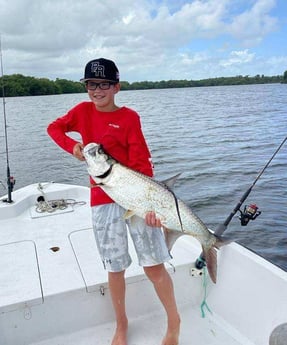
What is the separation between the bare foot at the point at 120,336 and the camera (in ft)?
10.3

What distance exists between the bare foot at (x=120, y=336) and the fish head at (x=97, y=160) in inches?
55.3

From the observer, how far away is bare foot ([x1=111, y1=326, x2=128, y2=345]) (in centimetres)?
314

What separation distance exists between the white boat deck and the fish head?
1.29m

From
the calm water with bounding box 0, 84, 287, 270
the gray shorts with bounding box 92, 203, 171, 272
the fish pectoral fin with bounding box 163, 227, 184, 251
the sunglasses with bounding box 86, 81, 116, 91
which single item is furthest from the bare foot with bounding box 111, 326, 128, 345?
the calm water with bounding box 0, 84, 287, 270

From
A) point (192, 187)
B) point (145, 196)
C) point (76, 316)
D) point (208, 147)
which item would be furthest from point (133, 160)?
point (208, 147)

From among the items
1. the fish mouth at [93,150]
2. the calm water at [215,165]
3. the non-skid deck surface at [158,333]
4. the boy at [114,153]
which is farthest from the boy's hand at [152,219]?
the calm water at [215,165]

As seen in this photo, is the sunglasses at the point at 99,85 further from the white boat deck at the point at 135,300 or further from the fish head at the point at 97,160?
the white boat deck at the point at 135,300

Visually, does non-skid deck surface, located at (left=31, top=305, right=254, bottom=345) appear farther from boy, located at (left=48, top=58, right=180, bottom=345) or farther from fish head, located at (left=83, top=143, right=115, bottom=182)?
fish head, located at (left=83, top=143, right=115, bottom=182)

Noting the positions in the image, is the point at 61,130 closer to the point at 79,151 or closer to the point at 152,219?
the point at 79,151

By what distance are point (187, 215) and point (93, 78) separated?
1144 mm

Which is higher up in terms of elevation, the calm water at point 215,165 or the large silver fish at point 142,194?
the large silver fish at point 142,194

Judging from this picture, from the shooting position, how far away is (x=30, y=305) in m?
3.19

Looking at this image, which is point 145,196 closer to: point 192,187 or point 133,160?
point 133,160

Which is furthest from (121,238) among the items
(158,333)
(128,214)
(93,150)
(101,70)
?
(101,70)
